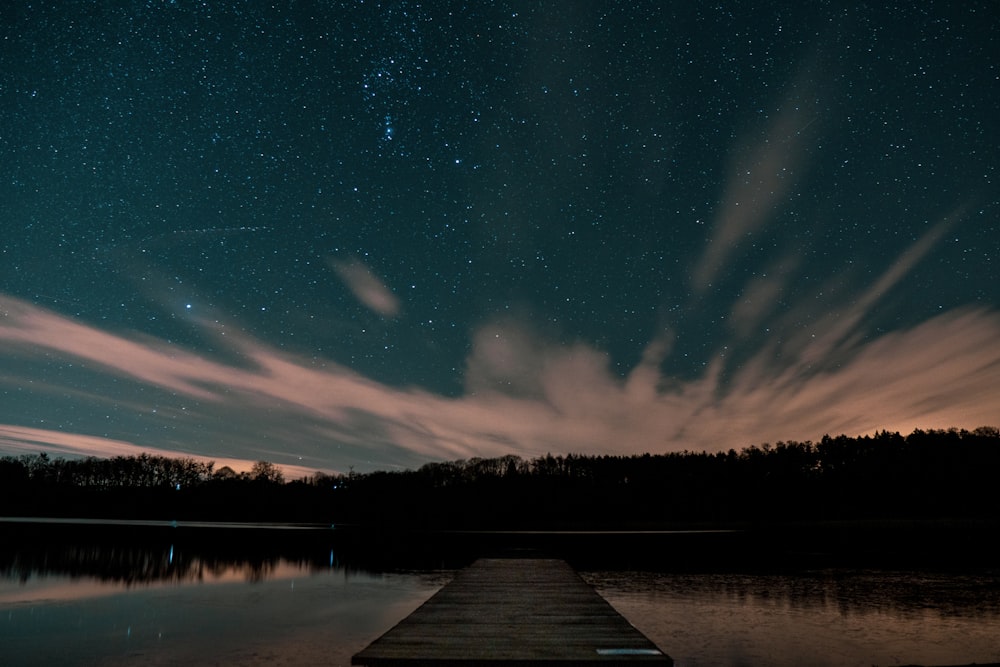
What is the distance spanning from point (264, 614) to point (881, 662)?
57.1 ft

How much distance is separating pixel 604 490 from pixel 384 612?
12216 centimetres

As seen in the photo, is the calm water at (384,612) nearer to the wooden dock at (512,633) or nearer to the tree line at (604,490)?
the wooden dock at (512,633)

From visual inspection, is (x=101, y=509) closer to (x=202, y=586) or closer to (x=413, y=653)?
(x=202, y=586)

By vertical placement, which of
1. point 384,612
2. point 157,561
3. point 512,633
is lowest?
point 157,561

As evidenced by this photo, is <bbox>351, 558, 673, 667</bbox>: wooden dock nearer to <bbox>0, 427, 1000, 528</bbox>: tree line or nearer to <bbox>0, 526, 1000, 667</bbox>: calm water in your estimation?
<bbox>0, 526, 1000, 667</bbox>: calm water

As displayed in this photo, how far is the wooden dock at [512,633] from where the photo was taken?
1059cm

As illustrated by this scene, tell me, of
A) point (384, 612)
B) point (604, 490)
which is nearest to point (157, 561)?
point (384, 612)

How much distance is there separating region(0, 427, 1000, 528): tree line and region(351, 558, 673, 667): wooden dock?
312 feet

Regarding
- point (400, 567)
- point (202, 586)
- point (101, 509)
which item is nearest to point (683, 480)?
point (400, 567)

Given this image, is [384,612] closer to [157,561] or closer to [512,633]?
[512,633]

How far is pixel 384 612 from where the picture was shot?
851 inches

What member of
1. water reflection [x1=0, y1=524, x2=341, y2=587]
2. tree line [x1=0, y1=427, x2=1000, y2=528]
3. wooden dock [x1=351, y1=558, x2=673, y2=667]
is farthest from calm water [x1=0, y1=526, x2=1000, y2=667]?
tree line [x1=0, y1=427, x2=1000, y2=528]

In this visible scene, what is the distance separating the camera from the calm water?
15.4 m

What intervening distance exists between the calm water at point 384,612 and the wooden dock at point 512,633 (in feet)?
7.13
